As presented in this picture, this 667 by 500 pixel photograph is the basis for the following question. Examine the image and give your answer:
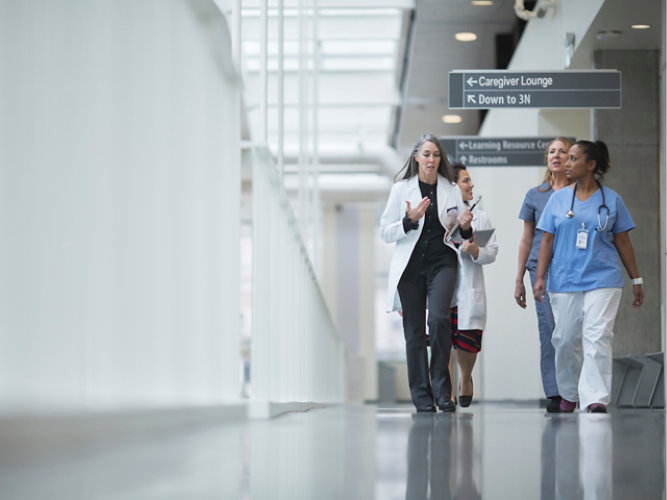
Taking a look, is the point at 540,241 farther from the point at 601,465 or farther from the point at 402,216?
the point at 601,465

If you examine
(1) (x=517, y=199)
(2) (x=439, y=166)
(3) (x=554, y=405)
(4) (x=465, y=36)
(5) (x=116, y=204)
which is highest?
(4) (x=465, y=36)

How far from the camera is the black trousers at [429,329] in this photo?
638cm

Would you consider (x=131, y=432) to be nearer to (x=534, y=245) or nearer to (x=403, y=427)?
(x=403, y=427)

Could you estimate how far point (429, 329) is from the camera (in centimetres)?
653

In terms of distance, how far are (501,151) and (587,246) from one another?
3347 millimetres

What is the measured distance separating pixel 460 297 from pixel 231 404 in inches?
93.9

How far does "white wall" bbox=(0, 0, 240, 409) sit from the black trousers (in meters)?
1.54

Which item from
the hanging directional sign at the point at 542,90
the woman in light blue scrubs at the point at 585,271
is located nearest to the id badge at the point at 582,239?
the woman in light blue scrubs at the point at 585,271

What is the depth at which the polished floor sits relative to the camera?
177 centimetres

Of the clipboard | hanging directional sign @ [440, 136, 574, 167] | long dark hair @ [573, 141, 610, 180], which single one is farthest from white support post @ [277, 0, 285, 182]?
hanging directional sign @ [440, 136, 574, 167]

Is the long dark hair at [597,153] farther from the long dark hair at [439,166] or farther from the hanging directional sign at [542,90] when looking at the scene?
the hanging directional sign at [542,90]

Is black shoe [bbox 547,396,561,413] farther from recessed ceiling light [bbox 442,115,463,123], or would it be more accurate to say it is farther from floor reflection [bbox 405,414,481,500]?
recessed ceiling light [bbox 442,115,463,123]

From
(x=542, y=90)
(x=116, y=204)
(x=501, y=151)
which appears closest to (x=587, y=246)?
(x=542, y=90)

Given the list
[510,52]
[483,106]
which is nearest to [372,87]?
[510,52]
